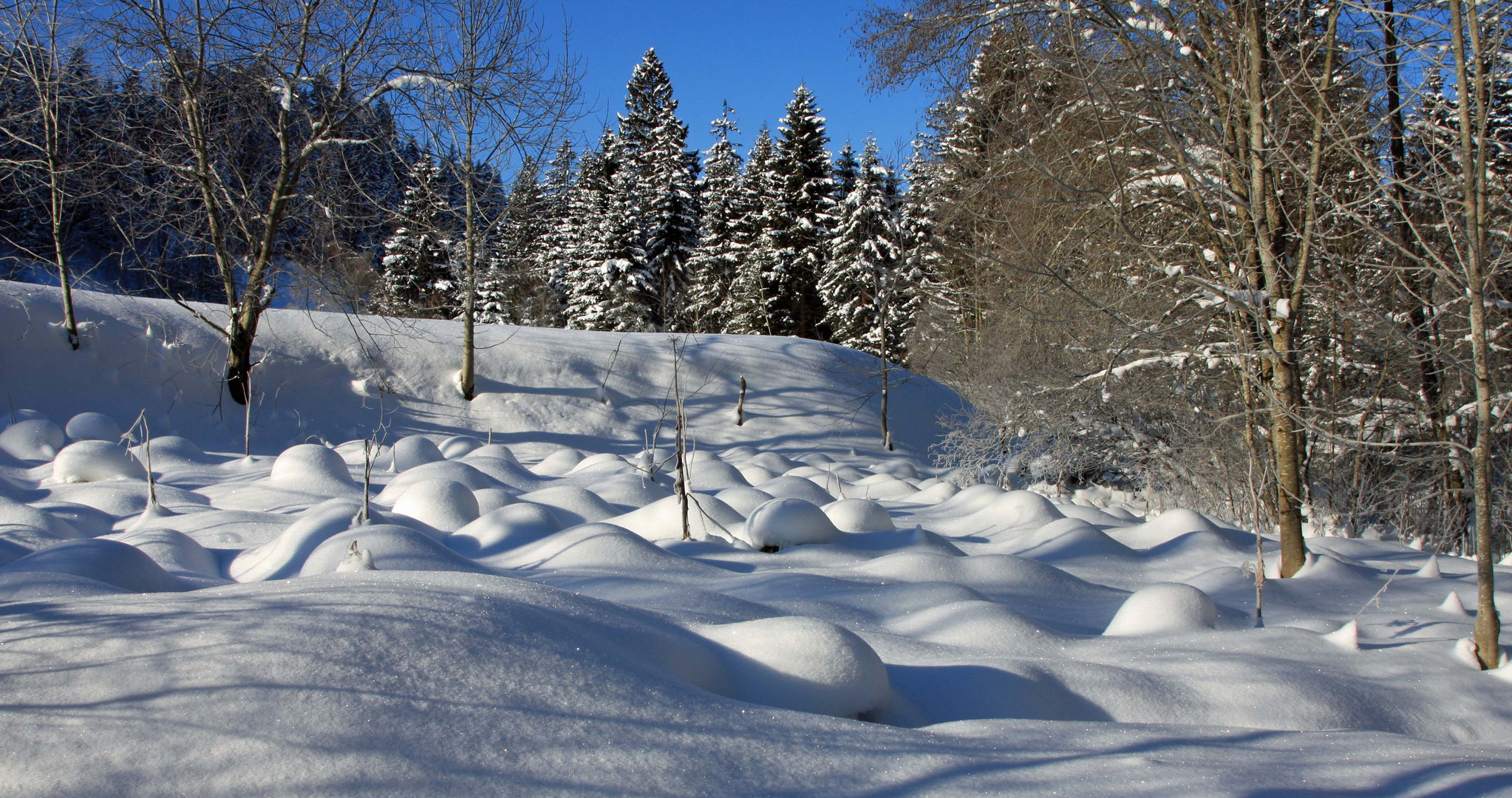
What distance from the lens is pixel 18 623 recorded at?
1881 mm

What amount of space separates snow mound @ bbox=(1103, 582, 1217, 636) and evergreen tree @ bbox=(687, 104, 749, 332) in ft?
78.1

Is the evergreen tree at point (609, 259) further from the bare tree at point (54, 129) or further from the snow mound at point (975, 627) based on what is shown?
the snow mound at point (975, 627)

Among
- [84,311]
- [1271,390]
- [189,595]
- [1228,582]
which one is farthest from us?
[84,311]

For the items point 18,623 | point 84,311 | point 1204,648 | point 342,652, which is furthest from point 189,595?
point 84,311

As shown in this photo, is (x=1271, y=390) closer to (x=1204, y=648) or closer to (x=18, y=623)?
(x=1204, y=648)

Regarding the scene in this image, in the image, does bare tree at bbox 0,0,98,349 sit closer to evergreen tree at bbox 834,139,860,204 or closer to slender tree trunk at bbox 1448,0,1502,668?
slender tree trunk at bbox 1448,0,1502,668

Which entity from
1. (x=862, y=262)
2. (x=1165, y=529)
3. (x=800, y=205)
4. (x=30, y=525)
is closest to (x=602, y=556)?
(x=30, y=525)

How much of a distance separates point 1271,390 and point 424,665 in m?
4.09

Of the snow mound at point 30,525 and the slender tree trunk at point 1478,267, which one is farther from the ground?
the slender tree trunk at point 1478,267

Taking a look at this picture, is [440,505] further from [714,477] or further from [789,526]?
[714,477]

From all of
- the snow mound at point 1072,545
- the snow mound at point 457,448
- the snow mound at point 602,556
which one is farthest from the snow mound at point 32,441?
the snow mound at point 1072,545

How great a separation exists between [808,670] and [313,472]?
6.08 m

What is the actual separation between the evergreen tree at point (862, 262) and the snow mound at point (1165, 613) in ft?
59.4

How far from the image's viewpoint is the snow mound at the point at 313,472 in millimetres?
6871
